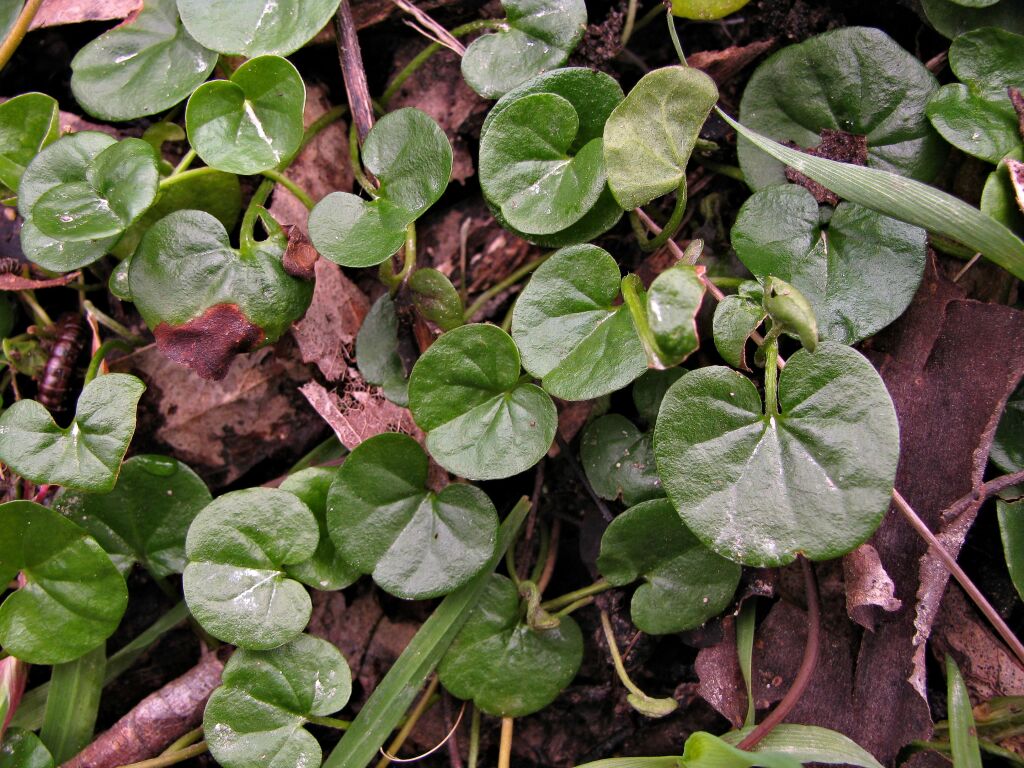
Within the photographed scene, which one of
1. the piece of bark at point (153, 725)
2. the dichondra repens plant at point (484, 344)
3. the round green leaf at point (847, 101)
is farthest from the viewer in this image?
the piece of bark at point (153, 725)

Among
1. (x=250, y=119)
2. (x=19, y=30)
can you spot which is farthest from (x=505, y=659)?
(x=19, y=30)

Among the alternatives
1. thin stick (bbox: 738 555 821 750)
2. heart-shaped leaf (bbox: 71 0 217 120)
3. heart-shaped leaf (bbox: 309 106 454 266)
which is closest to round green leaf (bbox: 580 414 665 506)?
thin stick (bbox: 738 555 821 750)

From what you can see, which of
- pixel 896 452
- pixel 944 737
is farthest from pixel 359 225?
pixel 944 737

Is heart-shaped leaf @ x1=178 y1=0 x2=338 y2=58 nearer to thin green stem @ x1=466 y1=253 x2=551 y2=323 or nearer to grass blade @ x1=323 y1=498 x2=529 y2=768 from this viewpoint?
thin green stem @ x1=466 y1=253 x2=551 y2=323

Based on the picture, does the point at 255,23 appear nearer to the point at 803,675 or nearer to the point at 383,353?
the point at 383,353

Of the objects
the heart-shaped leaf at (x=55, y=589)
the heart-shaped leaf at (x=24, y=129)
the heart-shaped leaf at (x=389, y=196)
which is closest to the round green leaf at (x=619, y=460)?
the heart-shaped leaf at (x=389, y=196)

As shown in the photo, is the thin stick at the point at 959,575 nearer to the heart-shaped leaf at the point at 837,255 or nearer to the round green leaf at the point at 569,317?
the heart-shaped leaf at the point at 837,255
